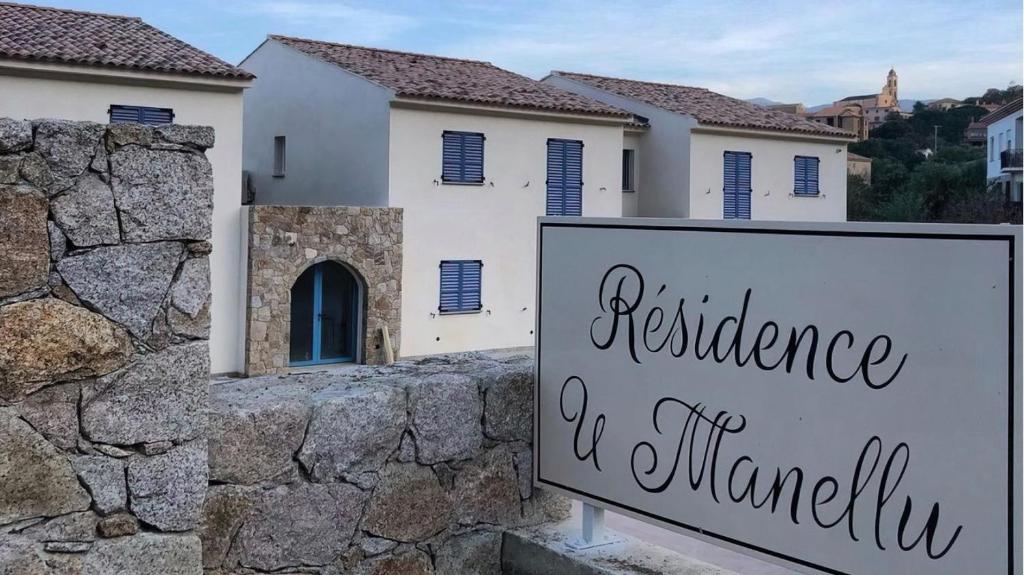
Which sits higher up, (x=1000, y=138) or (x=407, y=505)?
(x=1000, y=138)

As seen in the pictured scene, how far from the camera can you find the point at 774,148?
2670cm

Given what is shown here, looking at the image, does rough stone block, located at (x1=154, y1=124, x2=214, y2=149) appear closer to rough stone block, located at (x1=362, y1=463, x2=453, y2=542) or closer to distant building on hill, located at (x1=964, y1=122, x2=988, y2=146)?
rough stone block, located at (x1=362, y1=463, x2=453, y2=542)

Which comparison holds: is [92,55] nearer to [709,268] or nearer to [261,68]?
[261,68]

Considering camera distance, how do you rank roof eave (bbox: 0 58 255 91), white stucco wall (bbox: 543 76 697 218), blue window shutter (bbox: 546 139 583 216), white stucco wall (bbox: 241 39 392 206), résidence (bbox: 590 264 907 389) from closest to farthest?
résidence (bbox: 590 264 907 389)
roof eave (bbox: 0 58 255 91)
white stucco wall (bbox: 241 39 392 206)
blue window shutter (bbox: 546 139 583 216)
white stucco wall (bbox: 543 76 697 218)

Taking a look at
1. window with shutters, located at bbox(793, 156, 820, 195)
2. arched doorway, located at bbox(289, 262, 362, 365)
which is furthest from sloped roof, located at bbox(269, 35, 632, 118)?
window with shutters, located at bbox(793, 156, 820, 195)

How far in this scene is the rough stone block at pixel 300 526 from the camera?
292cm

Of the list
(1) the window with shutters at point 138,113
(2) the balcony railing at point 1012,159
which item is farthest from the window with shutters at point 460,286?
(2) the balcony railing at point 1012,159

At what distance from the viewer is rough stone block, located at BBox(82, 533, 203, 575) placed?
8.28 ft

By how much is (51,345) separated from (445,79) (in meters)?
20.1

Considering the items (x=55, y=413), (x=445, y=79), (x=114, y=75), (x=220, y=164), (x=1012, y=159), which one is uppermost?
(x=1012, y=159)

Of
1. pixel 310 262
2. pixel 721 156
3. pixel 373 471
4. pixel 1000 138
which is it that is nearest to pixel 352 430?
pixel 373 471

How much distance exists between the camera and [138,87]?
17.4 metres

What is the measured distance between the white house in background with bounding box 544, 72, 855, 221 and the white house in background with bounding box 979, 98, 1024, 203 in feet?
62.1

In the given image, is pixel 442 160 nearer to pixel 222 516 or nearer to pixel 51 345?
pixel 222 516
